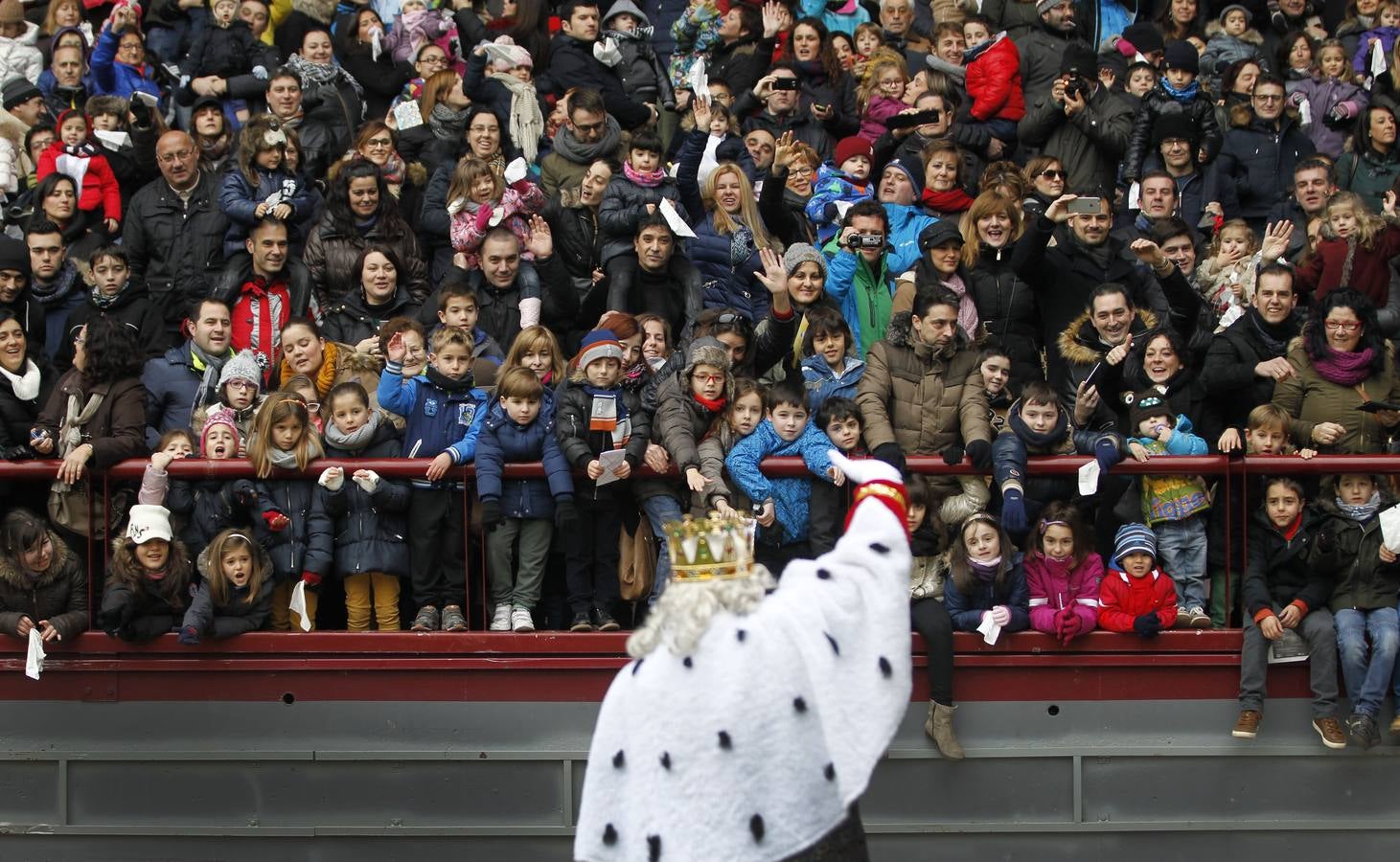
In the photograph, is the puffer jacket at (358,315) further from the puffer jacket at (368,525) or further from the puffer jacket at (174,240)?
the puffer jacket at (368,525)

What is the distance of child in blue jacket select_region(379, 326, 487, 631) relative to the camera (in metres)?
9.59

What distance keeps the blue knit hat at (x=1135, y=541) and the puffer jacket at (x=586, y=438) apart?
7.48 feet

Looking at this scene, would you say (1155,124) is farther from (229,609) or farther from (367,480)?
(229,609)

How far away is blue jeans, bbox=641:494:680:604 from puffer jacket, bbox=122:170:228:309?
368cm

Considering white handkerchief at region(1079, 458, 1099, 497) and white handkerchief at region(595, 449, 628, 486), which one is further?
white handkerchief at region(595, 449, 628, 486)

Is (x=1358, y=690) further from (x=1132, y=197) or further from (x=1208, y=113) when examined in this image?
(x=1208, y=113)

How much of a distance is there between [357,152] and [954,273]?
385 centimetres

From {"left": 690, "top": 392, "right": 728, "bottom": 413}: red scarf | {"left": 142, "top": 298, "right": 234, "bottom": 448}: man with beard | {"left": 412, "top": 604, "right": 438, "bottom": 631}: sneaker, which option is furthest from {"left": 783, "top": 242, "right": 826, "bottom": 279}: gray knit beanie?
{"left": 142, "top": 298, "right": 234, "bottom": 448}: man with beard

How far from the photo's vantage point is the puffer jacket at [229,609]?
31.0 feet

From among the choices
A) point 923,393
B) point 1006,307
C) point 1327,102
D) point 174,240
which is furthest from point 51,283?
point 1327,102

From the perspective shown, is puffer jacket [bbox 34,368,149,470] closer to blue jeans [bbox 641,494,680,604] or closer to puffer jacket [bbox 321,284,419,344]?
puffer jacket [bbox 321,284,419,344]

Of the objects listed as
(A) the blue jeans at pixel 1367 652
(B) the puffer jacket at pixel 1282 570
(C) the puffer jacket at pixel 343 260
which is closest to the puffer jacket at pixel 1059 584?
(B) the puffer jacket at pixel 1282 570

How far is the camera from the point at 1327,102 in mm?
13875

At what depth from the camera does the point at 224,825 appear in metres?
9.59
